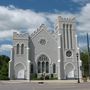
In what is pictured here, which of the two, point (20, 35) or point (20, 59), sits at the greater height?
point (20, 35)

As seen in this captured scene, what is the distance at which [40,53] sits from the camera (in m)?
82.6

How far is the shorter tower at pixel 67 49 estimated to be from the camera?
8081cm

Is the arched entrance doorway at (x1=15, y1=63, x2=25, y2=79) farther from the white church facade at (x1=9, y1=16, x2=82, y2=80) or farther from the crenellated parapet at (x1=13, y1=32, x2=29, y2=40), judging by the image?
the crenellated parapet at (x1=13, y1=32, x2=29, y2=40)

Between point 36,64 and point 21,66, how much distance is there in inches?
177

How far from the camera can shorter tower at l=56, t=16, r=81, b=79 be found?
80.8 meters

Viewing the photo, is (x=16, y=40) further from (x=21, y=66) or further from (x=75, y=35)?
(x=75, y=35)

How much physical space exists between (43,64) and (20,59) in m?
7.11

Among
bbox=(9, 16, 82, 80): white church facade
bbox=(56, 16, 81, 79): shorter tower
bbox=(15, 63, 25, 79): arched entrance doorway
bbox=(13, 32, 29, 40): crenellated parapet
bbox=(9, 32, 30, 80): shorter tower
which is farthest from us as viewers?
bbox=(13, 32, 29, 40): crenellated parapet

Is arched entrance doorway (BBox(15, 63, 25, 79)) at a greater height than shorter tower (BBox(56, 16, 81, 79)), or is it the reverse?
shorter tower (BBox(56, 16, 81, 79))

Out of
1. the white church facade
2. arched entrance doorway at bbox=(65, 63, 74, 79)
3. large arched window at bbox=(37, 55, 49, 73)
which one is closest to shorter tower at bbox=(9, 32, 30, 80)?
the white church facade

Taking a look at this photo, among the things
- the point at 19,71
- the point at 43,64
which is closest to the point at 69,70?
the point at 43,64

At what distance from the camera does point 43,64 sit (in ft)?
270

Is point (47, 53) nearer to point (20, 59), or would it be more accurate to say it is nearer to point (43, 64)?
point (43, 64)

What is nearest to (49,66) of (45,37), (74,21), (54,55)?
(54,55)
